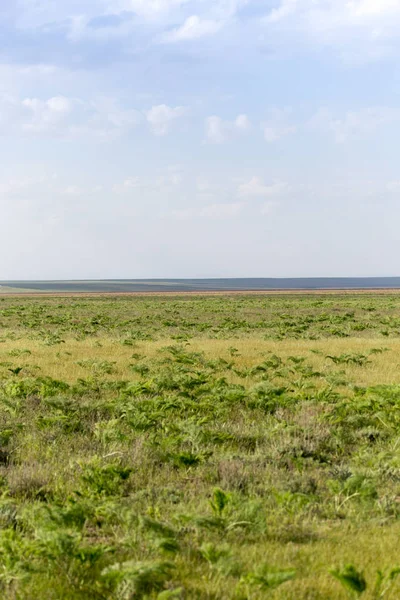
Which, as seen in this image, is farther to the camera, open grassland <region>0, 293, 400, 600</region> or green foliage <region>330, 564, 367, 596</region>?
open grassland <region>0, 293, 400, 600</region>

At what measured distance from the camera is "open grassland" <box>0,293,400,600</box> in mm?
4465

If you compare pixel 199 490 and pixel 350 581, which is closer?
pixel 350 581

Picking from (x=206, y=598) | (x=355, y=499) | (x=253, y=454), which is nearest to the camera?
(x=206, y=598)

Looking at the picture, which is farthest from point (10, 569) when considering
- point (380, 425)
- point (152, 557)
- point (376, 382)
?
point (376, 382)

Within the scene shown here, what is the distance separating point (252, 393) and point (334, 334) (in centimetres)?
1903

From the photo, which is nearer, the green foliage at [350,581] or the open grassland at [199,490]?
the green foliage at [350,581]

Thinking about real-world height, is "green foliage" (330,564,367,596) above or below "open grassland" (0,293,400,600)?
above

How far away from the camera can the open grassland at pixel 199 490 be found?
4465 millimetres

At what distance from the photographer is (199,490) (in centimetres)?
661

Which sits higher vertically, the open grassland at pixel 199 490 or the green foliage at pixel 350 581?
the green foliage at pixel 350 581

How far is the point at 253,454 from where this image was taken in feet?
26.9

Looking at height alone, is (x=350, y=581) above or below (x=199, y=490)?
above

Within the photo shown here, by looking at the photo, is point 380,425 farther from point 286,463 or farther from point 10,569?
point 10,569

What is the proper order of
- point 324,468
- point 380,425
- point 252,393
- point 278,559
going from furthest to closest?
point 252,393, point 380,425, point 324,468, point 278,559
